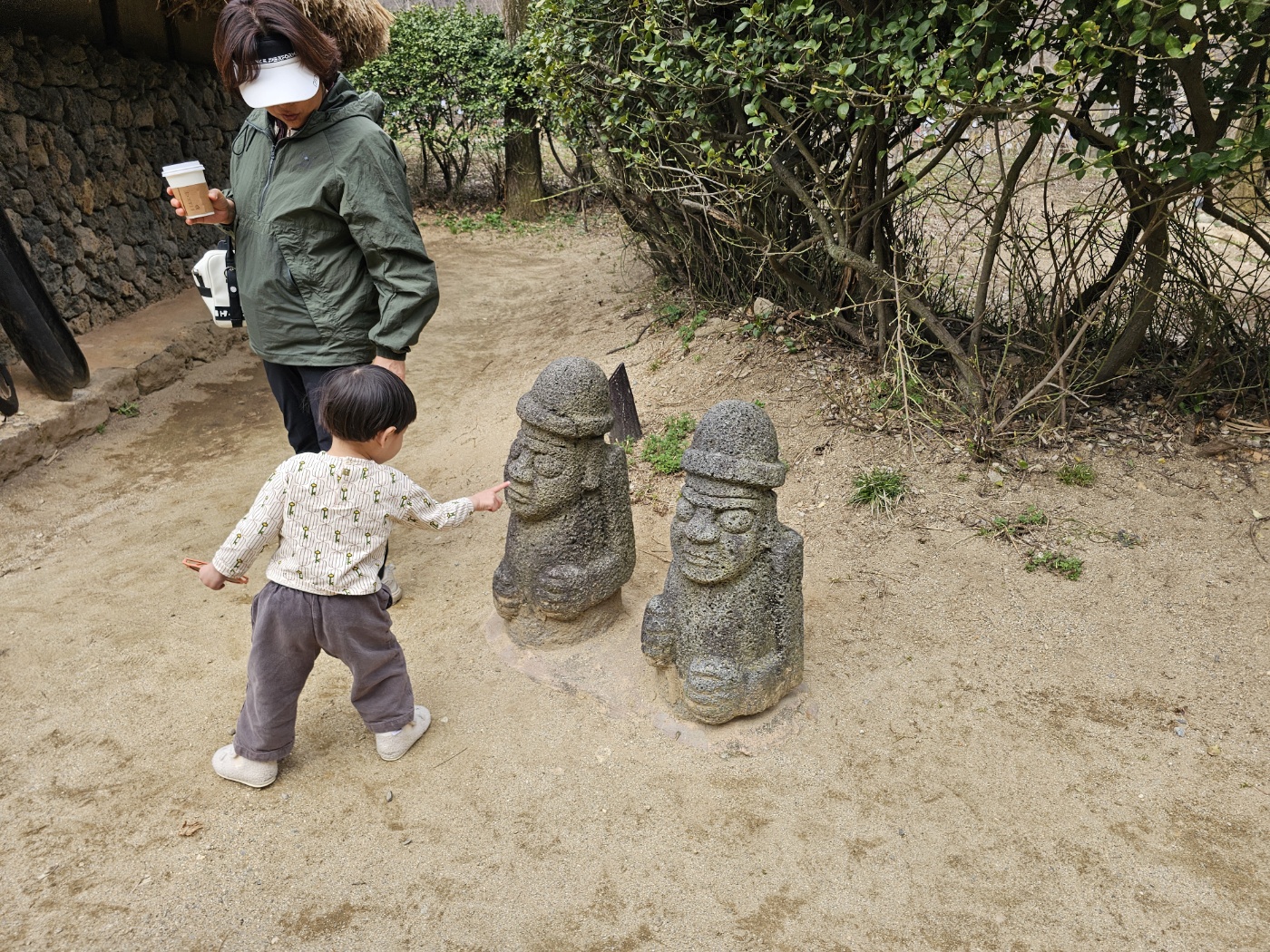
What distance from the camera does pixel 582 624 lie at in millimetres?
3205

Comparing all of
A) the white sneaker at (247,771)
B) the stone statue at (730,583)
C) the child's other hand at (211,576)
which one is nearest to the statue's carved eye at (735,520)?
the stone statue at (730,583)

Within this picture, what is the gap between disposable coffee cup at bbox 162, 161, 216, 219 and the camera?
2.75 m

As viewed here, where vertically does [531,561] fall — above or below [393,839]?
above

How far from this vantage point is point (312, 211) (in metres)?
2.83

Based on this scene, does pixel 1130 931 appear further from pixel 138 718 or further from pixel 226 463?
pixel 226 463

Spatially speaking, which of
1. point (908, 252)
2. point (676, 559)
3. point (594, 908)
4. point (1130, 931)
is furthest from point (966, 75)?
point (594, 908)

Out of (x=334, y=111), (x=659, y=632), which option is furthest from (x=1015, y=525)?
(x=334, y=111)

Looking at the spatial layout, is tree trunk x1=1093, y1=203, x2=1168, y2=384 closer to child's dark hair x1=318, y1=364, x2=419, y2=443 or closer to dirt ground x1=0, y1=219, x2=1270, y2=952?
dirt ground x1=0, y1=219, x2=1270, y2=952

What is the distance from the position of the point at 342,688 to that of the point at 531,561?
32.0 inches

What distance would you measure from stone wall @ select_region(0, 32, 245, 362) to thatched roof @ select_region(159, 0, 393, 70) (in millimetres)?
970

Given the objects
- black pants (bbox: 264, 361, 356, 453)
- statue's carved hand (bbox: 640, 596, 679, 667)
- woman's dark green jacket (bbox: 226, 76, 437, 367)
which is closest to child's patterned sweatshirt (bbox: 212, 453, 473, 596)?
woman's dark green jacket (bbox: 226, 76, 437, 367)

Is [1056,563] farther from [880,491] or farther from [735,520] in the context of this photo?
[735,520]

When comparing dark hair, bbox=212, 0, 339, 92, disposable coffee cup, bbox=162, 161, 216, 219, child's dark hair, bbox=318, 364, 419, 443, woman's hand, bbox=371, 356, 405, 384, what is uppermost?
dark hair, bbox=212, 0, 339, 92

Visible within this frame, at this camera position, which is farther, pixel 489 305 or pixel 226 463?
pixel 489 305
